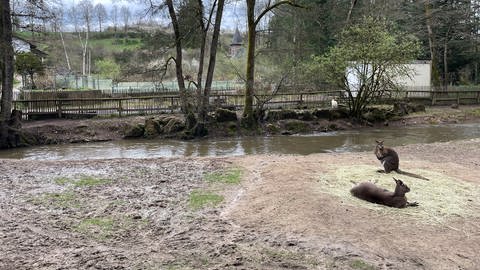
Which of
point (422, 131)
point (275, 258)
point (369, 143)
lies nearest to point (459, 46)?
point (422, 131)

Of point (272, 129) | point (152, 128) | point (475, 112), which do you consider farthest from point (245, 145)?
point (475, 112)

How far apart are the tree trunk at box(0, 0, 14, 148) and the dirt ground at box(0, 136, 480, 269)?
10997 millimetres

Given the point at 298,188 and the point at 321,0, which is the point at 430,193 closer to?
the point at 298,188

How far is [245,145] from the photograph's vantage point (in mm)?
22312

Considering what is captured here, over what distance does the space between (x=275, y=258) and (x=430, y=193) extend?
416 cm

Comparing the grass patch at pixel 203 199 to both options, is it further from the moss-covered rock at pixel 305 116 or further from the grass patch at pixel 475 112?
the grass patch at pixel 475 112

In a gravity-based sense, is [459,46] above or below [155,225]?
above

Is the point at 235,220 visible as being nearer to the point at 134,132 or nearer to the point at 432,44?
the point at 134,132

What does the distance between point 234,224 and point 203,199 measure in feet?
5.64

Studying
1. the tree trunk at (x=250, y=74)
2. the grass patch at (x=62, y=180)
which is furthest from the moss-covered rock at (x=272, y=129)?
the grass patch at (x=62, y=180)

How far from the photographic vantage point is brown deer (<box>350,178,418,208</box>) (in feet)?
26.4

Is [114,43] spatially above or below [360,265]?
above

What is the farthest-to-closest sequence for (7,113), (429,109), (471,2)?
(471,2) → (429,109) → (7,113)

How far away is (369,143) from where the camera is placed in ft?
73.6
